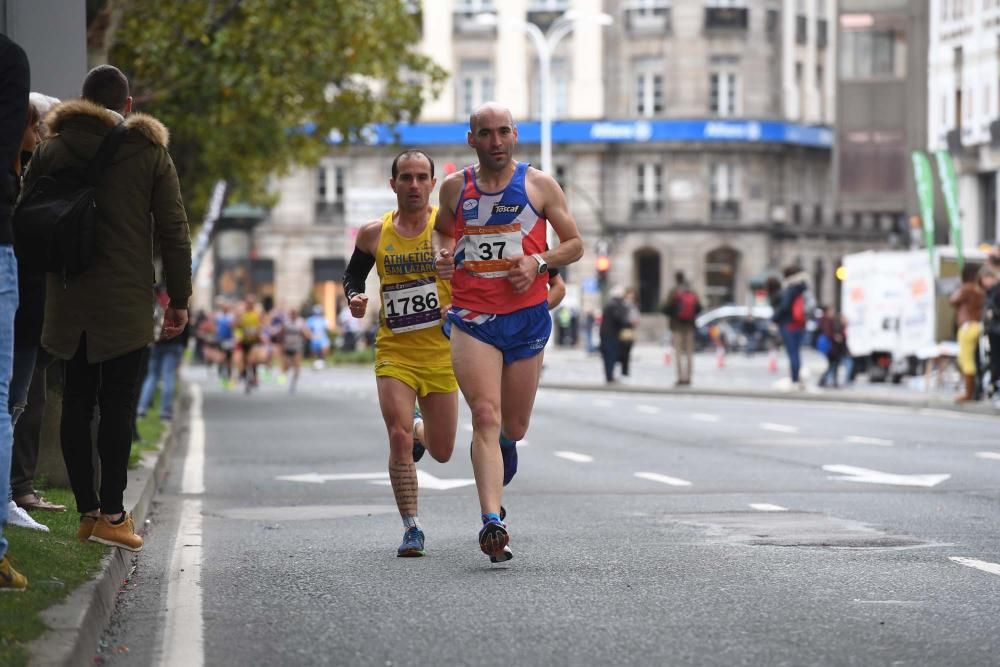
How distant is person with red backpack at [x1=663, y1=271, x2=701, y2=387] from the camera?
109 ft

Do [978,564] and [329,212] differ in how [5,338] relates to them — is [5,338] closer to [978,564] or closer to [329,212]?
[978,564]

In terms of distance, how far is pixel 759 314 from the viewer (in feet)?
Answer: 222

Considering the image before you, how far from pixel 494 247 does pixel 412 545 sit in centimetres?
136

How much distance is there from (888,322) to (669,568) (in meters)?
29.2

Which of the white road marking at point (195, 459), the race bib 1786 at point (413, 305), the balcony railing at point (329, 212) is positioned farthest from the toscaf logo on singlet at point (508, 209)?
the balcony railing at point (329, 212)

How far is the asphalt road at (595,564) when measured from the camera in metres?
6.66

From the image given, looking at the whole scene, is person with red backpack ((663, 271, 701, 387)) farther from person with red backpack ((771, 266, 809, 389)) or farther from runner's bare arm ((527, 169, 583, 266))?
runner's bare arm ((527, 169, 583, 266))

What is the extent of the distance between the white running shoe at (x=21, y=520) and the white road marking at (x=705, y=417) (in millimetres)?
14211

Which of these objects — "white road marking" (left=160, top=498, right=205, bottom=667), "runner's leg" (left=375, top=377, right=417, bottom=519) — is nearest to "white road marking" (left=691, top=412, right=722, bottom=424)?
"white road marking" (left=160, top=498, right=205, bottom=667)

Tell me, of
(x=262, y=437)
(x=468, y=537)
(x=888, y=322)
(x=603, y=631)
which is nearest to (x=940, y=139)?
(x=888, y=322)

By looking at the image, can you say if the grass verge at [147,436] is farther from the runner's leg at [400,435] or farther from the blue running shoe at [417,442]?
the runner's leg at [400,435]

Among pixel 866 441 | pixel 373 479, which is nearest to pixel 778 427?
pixel 866 441

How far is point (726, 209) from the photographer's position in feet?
250

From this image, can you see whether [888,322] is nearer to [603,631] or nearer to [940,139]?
[940,139]
